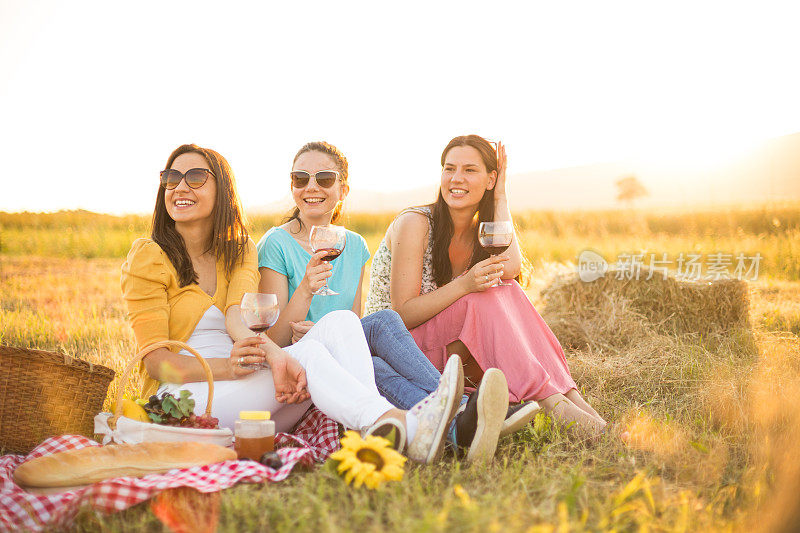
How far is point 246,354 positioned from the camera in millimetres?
2941

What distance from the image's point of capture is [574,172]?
51.9 meters

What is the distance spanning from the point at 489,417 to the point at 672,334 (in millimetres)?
3969

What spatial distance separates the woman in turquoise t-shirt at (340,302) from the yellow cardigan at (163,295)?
0.96 feet

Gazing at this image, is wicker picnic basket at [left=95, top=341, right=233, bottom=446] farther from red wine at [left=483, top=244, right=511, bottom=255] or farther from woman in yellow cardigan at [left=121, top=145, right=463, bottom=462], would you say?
red wine at [left=483, top=244, right=511, bottom=255]

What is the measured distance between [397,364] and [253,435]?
880mm

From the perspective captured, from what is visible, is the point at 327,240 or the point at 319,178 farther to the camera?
the point at 319,178

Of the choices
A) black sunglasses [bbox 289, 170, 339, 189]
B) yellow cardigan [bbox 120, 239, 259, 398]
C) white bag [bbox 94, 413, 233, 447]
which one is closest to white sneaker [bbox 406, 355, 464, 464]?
white bag [bbox 94, 413, 233, 447]

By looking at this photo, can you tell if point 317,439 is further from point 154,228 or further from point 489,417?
point 154,228

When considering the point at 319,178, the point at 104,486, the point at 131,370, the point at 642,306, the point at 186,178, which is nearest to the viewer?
the point at 104,486

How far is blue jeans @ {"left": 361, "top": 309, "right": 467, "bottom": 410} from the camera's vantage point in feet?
10.6

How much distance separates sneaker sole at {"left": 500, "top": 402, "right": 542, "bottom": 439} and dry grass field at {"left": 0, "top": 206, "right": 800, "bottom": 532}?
105 mm

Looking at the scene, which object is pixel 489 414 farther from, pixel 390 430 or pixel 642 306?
pixel 642 306

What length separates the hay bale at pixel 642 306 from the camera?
19.1ft

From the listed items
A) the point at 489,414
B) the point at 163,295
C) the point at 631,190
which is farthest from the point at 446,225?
the point at 631,190
